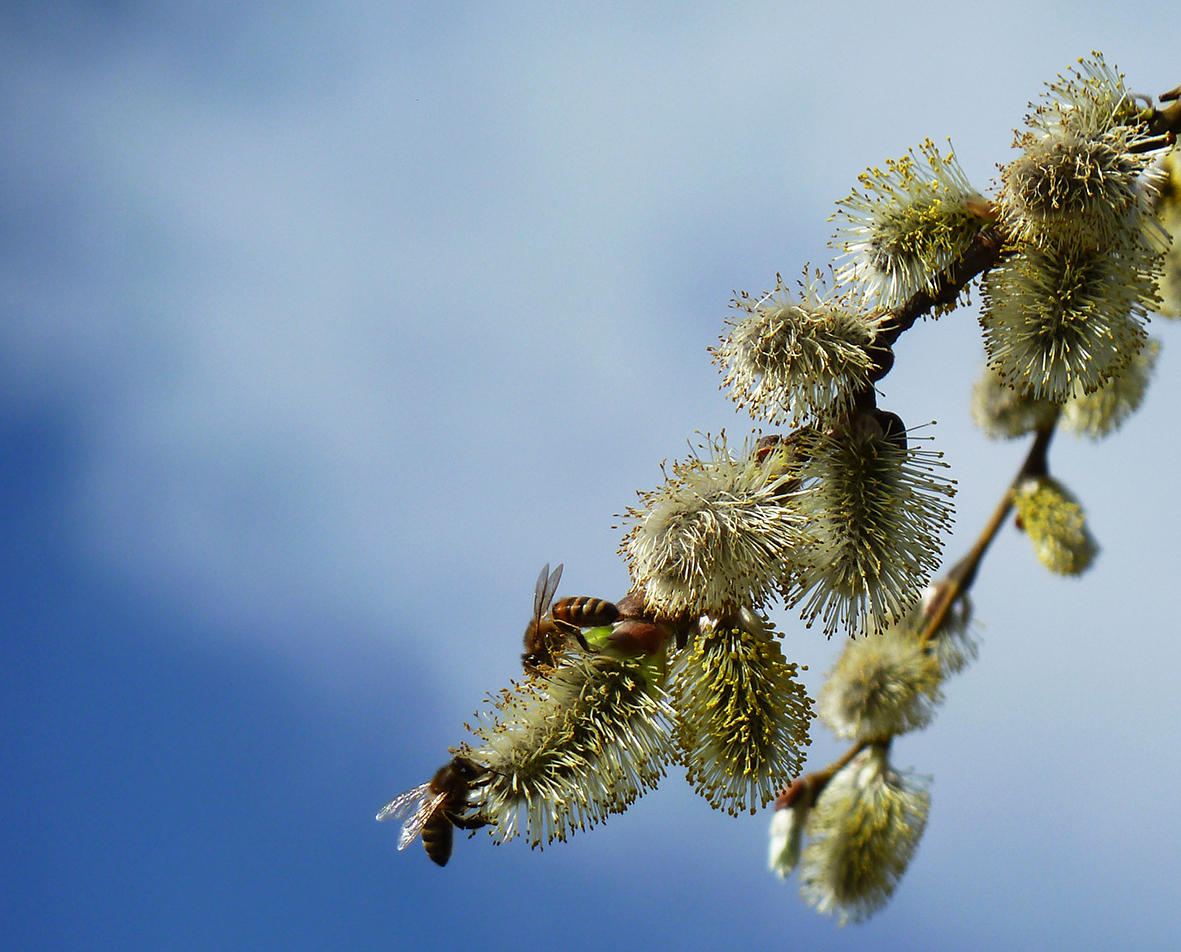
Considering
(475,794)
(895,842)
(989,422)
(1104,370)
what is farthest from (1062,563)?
(475,794)

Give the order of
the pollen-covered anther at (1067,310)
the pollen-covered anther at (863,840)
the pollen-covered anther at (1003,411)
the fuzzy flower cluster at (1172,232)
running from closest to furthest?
the pollen-covered anther at (1067,310) < the fuzzy flower cluster at (1172,232) < the pollen-covered anther at (863,840) < the pollen-covered anther at (1003,411)

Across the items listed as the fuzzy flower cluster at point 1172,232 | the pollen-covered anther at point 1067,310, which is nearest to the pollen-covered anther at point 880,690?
the fuzzy flower cluster at point 1172,232

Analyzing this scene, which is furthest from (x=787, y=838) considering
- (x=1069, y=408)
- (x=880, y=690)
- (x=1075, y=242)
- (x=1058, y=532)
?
(x=1075, y=242)

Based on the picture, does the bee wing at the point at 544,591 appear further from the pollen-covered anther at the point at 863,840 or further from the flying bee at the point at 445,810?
the pollen-covered anther at the point at 863,840

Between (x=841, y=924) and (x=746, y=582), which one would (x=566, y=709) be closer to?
(x=746, y=582)

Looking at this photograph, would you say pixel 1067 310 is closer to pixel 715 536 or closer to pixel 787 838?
pixel 715 536

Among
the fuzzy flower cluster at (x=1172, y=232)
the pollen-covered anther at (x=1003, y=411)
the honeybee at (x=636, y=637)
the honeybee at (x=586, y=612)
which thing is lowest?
the honeybee at (x=636, y=637)

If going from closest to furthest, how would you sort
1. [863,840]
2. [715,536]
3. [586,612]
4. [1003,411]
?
1. [715,536]
2. [586,612]
3. [863,840]
4. [1003,411]
